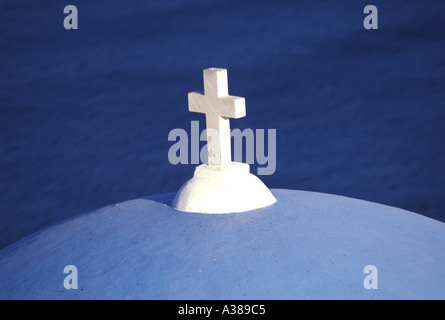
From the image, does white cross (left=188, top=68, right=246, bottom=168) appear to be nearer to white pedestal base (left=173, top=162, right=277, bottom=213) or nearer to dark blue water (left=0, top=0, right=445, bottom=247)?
white pedestal base (left=173, top=162, right=277, bottom=213)

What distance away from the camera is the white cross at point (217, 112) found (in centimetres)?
460

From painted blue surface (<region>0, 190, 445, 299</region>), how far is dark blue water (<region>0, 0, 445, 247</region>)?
594 centimetres

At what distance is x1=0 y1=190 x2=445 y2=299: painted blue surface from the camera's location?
4.03m

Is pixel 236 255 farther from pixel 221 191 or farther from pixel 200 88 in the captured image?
pixel 200 88

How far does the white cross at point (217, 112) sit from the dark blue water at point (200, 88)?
6096mm

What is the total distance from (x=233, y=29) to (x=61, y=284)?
27.1 ft

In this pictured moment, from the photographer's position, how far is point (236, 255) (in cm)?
423

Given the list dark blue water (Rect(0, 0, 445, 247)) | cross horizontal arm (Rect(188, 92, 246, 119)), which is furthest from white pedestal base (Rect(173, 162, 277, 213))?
dark blue water (Rect(0, 0, 445, 247))

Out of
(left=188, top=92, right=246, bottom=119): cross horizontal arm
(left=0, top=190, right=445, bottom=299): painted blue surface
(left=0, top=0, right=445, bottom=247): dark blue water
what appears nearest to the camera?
(left=0, top=190, right=445, bottom=299): painted blue surface

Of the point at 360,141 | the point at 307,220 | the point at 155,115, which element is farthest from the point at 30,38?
the point at 307,220

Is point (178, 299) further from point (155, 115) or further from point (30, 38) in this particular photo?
point (30, 38)

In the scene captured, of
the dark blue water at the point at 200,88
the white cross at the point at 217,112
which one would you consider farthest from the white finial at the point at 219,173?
the dark blue water at the point at 200,88

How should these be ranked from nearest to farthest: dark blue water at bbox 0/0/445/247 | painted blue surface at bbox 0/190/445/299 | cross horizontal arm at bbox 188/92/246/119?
1. painted blue surface at bbox 0/190/445/299
2. cross horizontal arm at bbox 188/92/246/119
3. dark blue water at bbox 0/0/445/247

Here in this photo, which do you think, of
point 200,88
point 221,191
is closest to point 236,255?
point 221,191
